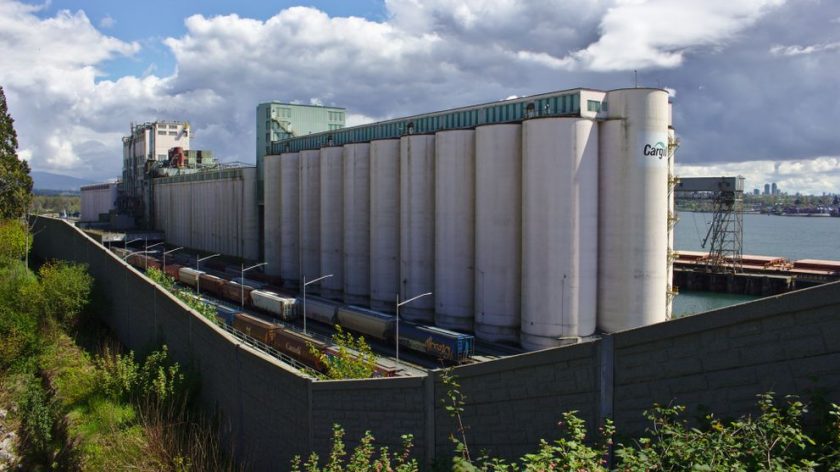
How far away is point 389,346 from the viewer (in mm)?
42969

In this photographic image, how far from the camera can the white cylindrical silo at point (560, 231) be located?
3988 centimetres

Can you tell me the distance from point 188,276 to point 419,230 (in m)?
30.6

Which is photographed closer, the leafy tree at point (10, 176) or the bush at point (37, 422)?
the bush at point (37, 422)

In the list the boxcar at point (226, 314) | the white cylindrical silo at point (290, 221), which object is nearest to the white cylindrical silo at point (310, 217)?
the white cylindrical silo at point (290, 221)

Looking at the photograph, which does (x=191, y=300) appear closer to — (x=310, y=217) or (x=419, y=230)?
(x=419, y=230)

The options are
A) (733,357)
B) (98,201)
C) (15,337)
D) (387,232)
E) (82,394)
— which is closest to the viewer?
(733,357)

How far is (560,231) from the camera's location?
1567 inches

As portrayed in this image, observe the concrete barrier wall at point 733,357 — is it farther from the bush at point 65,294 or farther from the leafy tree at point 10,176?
the leafy tree at point 10,176

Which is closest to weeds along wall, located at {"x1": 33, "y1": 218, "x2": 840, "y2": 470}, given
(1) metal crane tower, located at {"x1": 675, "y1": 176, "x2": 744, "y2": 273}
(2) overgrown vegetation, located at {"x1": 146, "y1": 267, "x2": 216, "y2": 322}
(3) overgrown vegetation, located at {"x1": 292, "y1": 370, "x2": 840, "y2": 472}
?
(3) overgrown vegetation, located at {"x1": 292, "y1": 370, "x2": 840, "y2": 472}

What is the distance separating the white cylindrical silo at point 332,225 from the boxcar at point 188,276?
1452 centimetres

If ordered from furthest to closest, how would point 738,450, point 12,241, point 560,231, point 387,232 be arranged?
point 12,241 → point 387,232 → point 560,231 → point 738,450

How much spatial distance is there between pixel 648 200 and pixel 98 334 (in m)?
36.8

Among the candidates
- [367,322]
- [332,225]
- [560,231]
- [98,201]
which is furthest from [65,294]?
[98,201]

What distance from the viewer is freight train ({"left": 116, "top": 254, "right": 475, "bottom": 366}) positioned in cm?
3797
